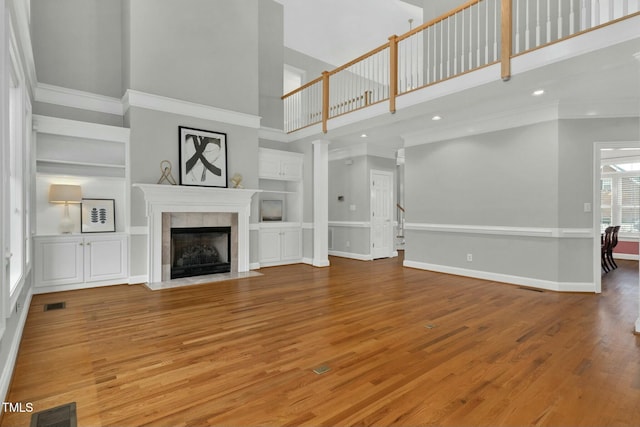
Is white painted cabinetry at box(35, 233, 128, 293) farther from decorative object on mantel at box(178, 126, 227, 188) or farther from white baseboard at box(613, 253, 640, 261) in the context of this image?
white baseboard at box(613, 253, 640, 261)

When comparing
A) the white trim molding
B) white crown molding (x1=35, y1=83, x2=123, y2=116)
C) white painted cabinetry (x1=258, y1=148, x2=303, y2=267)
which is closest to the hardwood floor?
white painted cabinetry (x1=258, y1=148, x2=303, y2=267)

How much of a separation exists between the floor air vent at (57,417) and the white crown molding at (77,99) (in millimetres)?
4891

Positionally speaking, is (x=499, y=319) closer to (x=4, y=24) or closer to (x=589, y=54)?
(x=589, y=54)

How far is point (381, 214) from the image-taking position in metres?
8.02

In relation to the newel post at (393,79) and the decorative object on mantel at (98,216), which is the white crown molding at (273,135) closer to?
the newel post at (393,79)

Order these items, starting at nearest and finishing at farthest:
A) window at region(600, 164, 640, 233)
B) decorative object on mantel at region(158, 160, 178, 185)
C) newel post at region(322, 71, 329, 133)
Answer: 1. decorative object on mantel at region(158, 160, 178, 185)
2. newel post at region(322, 71, 329, 133)
3. window at region(600, 164, 640, 233)

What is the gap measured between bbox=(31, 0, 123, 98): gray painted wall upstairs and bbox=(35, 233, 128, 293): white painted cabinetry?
8.17 feet

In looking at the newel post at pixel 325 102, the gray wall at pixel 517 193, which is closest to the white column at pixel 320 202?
the newel post at pixel 325 102

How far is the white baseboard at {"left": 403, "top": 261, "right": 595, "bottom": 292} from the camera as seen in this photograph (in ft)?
15.4

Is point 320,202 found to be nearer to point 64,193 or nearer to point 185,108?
point 185,108

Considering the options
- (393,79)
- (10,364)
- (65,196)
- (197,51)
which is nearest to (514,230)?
(393,79)

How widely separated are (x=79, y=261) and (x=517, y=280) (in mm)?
6692

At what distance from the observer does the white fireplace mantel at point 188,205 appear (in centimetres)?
510

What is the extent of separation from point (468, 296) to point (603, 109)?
3.24 meters
